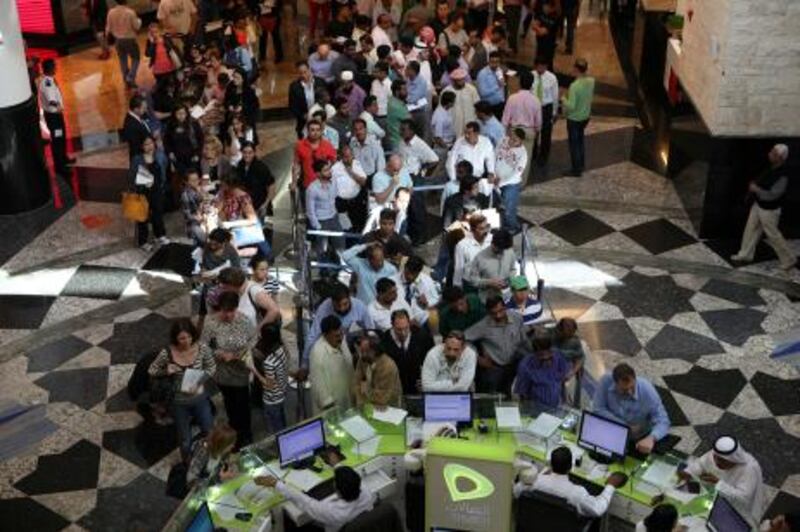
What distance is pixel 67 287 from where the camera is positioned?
10.5 m

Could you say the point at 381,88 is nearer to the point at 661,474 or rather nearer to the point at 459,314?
the point at 459,314

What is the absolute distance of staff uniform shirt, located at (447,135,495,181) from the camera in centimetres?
1045

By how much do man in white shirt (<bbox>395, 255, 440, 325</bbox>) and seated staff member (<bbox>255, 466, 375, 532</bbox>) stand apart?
2.13 metres

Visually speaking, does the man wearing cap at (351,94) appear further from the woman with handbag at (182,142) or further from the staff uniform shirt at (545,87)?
the staff uniform shirt at (545,87)

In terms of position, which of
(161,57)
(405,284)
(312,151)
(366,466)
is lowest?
(366,466)

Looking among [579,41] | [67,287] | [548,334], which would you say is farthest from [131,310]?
[579,41]

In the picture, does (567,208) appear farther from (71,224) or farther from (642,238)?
(71,224)

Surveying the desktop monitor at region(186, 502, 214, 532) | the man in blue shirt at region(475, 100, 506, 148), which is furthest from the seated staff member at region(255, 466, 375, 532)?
the man in blue shirt at region(475, 100, 506, 148)

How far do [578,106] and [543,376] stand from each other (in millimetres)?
5654

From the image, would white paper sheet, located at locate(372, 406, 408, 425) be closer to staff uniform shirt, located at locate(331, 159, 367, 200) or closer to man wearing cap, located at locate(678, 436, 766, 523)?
man wearing cap, located at locate(678, 436, 766, 523)

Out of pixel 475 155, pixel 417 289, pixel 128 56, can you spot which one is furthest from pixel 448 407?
pixel 128 56

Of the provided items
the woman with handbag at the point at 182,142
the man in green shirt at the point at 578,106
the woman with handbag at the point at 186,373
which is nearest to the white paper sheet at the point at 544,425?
the woman with handbag at the point at 186,373

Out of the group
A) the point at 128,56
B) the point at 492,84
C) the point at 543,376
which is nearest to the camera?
the point at 543,376

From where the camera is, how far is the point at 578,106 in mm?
12336
